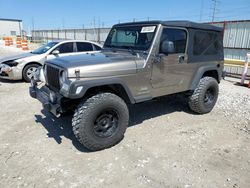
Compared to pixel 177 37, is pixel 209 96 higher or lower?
lower

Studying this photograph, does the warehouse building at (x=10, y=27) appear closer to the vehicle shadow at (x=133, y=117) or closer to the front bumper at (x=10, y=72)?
the front bumper at (x=10, y=72)

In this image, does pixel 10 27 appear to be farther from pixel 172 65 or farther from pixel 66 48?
pixel 172 65

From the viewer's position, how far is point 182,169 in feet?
10.5

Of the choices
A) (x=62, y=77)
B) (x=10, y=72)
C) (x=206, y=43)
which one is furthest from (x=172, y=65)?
(x=10, y=72)

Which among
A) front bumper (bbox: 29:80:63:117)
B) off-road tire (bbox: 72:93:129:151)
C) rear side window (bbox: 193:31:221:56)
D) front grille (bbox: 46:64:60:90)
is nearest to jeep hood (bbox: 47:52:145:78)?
front grille (bbox: 46:64:60:90)

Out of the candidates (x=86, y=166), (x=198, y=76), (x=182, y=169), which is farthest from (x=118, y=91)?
(x=198, y=76)

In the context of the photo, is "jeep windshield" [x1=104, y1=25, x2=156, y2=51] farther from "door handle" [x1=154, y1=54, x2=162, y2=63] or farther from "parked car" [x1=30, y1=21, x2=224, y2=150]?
"door handle" [x1=154, y1=54, x2=162, y2=63]

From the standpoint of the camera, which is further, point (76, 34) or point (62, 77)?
point (76, 34)

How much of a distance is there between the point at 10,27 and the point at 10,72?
223 feet

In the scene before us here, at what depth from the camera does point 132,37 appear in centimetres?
443

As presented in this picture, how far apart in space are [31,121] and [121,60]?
8.12 feet

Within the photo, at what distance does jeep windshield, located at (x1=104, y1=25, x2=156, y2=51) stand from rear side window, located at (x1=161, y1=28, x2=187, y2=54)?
27cm

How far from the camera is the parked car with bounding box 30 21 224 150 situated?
337 cm

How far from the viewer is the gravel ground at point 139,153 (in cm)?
296
